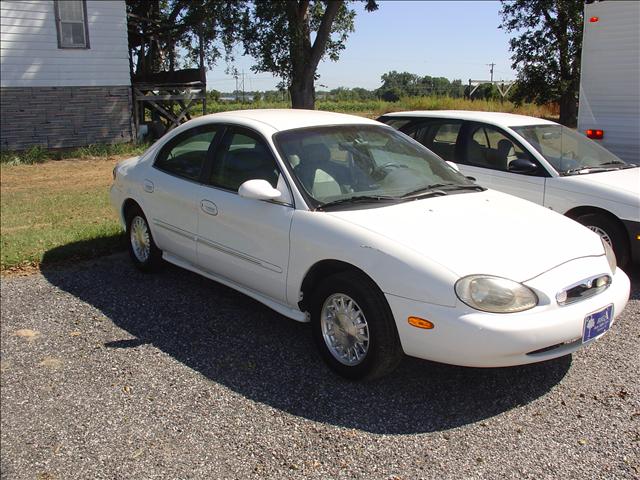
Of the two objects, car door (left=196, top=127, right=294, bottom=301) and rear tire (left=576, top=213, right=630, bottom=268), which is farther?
rear tire (left=576, top=213, right=630, bottom=268)

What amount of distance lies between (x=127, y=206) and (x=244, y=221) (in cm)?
216

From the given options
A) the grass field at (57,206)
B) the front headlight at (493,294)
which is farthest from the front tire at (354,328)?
the grass field at (57,206)

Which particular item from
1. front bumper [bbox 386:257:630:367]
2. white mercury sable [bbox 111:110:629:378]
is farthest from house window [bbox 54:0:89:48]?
front bumper [bbox 386:257:630:367]

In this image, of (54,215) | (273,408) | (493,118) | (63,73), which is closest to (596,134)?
(493,118)

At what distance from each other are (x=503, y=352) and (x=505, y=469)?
2.06 feet

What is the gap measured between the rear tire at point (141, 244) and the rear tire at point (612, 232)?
4.01 meters

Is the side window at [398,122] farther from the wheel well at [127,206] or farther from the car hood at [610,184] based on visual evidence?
the wheel well at [127,206]

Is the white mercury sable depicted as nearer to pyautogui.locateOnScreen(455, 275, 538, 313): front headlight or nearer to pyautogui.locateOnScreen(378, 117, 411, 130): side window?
pyautogui.locateOnScreen(455, 275, 538, 313): front headlight

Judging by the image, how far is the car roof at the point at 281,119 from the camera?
507cm

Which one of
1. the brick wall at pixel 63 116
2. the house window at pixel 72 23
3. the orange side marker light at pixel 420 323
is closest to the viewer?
the orange side marker light at pixel 420 323

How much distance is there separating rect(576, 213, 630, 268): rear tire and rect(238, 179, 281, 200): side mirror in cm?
326

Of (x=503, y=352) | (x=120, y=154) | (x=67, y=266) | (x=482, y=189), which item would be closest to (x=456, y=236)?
(x=503, y=352)

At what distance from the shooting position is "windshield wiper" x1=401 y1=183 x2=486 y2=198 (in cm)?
464

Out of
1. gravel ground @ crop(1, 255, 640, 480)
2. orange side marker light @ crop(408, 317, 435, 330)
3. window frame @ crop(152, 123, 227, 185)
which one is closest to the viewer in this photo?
gravel ground @ crop(1, 255, 640, 480)
